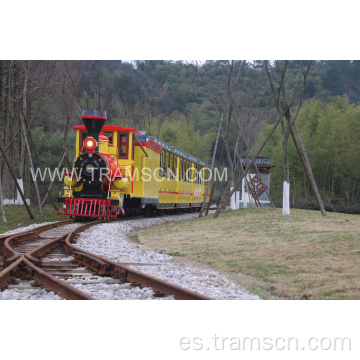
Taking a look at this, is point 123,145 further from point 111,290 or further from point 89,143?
point 111,290

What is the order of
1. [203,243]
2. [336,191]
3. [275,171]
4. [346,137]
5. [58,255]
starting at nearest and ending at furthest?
1. [58,255]
2. [203,243]
3. [346,137]
4. [336,191]
5. [275,171]

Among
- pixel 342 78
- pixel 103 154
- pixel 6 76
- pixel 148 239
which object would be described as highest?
pixel 342 78

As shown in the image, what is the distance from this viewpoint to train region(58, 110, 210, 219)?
14.9 meters

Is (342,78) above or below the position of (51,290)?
above

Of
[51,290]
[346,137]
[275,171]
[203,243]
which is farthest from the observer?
[275,171]

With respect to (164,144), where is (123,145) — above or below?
below

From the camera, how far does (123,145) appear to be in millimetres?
16562

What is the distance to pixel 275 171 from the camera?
32.3 metres

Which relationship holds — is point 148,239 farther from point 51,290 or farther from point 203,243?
point 51,290

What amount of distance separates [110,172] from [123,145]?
1720mm

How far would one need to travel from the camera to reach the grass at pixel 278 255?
6.29 metres

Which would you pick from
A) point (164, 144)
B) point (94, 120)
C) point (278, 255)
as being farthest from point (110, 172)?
point (278, 255)

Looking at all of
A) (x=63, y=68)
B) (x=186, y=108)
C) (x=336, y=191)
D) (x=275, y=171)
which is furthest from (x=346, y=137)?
(x=186, y=108)

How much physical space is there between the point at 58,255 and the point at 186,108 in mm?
51216
